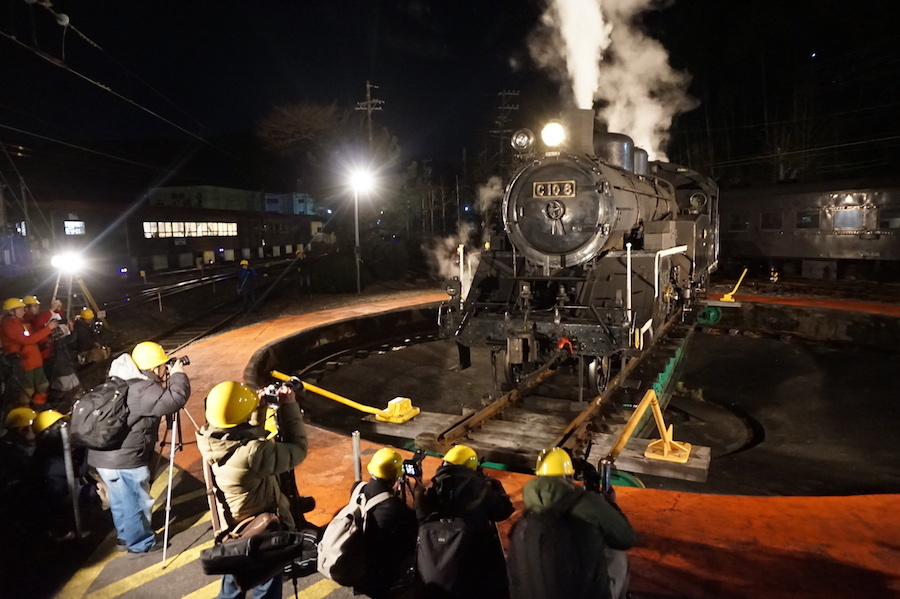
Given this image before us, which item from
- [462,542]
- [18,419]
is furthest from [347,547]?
[18,419]

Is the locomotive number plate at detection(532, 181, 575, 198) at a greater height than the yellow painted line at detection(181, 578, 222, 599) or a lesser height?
greater

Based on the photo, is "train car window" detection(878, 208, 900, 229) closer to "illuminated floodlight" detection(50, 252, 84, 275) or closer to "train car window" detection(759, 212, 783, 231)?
"train car window" detection(759, 212, 783, 231)

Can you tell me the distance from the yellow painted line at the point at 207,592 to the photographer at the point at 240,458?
1.83 feet

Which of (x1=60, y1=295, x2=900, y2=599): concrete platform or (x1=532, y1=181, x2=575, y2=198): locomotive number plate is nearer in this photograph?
(x1=60, y1=295, x2=900, y2=599): concrete platform

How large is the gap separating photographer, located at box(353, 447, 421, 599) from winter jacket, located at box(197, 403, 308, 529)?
1.87 feet

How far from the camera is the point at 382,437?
879cm

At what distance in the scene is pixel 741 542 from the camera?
12.8 ft

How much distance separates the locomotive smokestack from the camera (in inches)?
307

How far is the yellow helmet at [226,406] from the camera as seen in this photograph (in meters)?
2.98

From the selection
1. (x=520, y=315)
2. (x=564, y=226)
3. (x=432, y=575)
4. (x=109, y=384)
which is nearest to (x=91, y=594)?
(x=109, y=384)

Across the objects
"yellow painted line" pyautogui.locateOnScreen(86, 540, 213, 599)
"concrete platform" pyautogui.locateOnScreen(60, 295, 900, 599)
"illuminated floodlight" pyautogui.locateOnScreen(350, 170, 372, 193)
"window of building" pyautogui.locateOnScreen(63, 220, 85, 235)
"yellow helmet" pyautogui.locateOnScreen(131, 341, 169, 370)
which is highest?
"illuminated floodlight" pyautogui.locateOnScreen(350, 170, 372, 193)

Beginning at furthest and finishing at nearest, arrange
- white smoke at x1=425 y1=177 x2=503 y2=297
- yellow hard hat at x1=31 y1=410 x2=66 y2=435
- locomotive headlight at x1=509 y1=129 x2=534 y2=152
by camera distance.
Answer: white smoke at x1=425 y1=177 x2=503 y2=297 < locomotive headlight at x1=509 y1=129 x2=534 y2=152 < yellow hard hat at x1=31 y1=410 x2=66 y2=435

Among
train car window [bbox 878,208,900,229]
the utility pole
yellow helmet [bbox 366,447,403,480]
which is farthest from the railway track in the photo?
the utility pole

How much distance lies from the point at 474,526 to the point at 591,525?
0.52 m
